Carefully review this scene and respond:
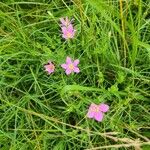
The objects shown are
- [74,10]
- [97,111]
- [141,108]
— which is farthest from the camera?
[74,10]

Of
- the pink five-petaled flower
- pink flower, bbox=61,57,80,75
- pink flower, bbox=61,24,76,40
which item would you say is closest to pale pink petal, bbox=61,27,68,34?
pink flower, bbox=61,24,76,40

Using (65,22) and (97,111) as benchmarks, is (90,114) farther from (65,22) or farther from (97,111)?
(65,22)

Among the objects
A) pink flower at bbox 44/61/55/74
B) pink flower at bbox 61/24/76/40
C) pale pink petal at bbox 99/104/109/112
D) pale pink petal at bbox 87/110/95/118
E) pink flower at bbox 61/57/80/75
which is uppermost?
pink flower at bbox 61/24/76/40

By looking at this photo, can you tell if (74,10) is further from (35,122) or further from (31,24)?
(35,122)

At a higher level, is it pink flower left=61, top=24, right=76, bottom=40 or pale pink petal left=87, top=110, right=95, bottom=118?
pink flower left=61, top=24, right=76, bottom=40

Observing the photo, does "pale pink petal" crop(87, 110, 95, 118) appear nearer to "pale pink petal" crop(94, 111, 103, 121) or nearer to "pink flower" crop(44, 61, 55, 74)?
"pale pink petal" crop(94, 111, 103, 121)

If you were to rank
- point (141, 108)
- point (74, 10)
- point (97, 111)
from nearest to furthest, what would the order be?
point (97, 111) < point (141, 108) < point (74, 10)

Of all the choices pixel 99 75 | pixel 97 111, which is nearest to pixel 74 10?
pixel 99 75
